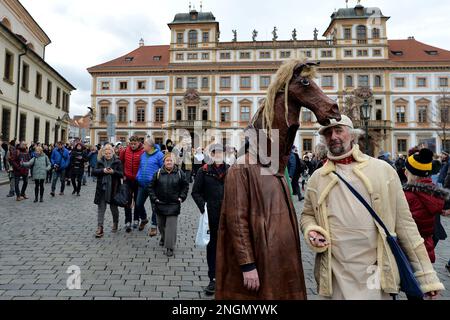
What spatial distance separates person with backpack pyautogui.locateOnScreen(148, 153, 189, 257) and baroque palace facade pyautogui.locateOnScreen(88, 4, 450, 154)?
4083 cm

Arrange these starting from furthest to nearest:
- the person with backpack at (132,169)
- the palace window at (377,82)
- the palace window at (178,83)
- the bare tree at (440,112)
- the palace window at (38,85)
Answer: the palace window at (178,83), the palace window at (377,82), the bare tree at (440,112), the palace window at (38,85), the person with backpack at (132,169)

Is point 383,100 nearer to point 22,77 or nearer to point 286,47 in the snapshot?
point 286,47

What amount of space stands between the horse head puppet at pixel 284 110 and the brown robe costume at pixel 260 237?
0.39 feet

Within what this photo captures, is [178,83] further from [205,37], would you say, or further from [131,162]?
[131,162]

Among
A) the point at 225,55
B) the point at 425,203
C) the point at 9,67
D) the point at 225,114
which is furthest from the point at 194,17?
the point at 425,203

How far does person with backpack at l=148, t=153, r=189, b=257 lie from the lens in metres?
5.45

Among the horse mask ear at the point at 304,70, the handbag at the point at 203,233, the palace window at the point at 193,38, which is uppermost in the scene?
the palace window at the point at 193,38

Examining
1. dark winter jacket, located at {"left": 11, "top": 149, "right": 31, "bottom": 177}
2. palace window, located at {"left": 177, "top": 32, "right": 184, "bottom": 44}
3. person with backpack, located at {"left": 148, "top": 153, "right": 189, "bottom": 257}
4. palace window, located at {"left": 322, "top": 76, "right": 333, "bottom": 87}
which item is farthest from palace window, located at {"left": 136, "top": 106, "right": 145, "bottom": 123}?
person with backpack, located at {"left": 148, "top": 153, "right": 189, "bottom": 257}

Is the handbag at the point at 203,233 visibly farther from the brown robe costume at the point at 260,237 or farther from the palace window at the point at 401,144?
the palace window at the point at 401,144

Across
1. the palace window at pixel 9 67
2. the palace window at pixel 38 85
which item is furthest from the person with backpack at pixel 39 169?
the palace window at pixel 38 85

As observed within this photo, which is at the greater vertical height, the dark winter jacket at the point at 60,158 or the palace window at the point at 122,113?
the palace window at the point at 122,113

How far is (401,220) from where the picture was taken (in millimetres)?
2191

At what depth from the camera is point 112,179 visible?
6840mm

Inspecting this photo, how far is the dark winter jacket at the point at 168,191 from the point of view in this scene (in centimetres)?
564
